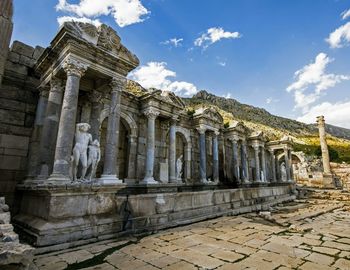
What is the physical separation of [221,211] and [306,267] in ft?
17.7

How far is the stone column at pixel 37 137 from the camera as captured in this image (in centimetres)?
701

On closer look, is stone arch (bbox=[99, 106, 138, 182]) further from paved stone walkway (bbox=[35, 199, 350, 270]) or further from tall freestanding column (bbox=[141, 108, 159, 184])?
paved stone walkway (bbox=[35, 199, 350, 270])

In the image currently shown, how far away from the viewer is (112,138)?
7.00m

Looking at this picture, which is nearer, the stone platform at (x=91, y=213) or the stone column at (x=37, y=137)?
the stone platform at (x=91, y=213)

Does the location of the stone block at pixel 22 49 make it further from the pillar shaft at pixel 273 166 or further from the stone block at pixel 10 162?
the pillar shaft at pixel 273 166

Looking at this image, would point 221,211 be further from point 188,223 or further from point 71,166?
point 71,166

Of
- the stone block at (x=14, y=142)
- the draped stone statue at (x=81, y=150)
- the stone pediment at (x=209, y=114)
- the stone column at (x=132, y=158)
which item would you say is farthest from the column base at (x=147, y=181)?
the stone pediment at (x=209, y=114)

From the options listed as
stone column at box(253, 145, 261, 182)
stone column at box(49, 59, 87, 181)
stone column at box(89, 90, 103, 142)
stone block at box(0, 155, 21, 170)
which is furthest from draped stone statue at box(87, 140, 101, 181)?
stone column at box(253, 145, 261, 182)

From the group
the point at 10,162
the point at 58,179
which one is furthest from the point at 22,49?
the point at 58,179

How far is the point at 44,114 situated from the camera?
7.55 m

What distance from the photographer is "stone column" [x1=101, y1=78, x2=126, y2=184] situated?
6.62 meters

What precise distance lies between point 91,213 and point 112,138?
7.54 ft

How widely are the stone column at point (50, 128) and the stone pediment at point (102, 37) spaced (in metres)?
1.71

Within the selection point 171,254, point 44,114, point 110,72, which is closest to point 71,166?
point 44,114
